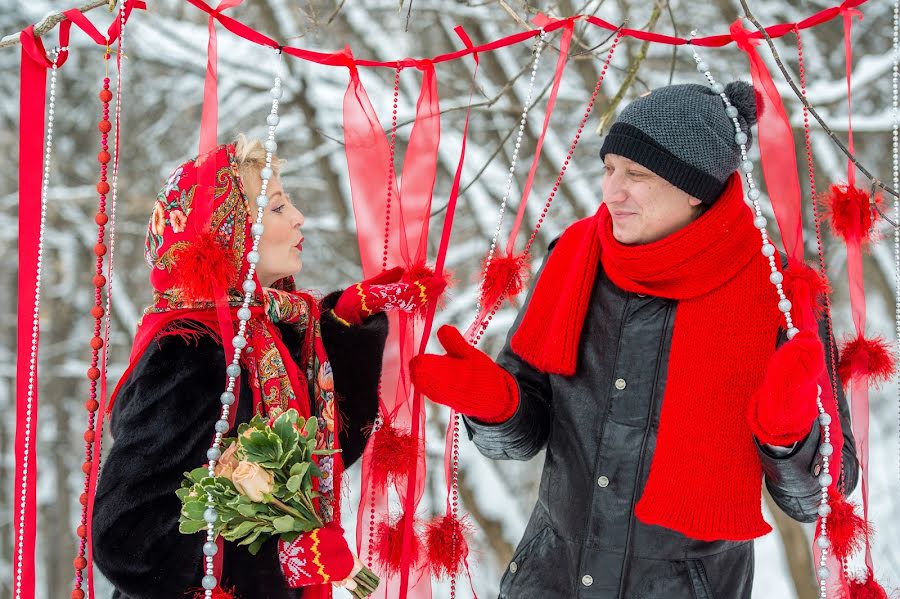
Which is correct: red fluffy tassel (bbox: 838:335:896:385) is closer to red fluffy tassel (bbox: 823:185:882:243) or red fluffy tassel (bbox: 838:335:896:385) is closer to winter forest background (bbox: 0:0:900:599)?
red fluffy tassel (bbox: 823:185:882:243)

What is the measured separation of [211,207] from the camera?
5.95 ft

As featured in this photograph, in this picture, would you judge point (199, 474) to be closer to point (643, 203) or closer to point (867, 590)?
point (643, 203)

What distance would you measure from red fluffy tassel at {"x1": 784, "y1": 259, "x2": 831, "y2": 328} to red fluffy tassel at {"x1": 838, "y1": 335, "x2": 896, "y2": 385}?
174 mm

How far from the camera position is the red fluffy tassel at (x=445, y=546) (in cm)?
207

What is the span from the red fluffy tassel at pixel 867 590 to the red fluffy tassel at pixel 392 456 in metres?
0.92

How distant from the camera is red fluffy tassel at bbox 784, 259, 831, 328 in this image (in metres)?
1.77

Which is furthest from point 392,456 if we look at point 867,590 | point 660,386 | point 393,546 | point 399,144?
point 399,144

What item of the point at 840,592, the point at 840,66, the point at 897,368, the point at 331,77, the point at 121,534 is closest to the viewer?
the point at 121,534

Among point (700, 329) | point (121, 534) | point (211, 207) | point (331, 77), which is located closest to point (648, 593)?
point (700, 329)

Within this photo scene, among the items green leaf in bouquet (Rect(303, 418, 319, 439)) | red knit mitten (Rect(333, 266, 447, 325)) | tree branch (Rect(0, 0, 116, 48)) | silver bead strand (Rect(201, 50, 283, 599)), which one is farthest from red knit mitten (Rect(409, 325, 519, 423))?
tree branch (Rect(0, 0, 116, 48))

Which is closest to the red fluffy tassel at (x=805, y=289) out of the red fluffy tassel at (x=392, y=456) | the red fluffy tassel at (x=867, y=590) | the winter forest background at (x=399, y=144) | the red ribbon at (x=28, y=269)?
the red fluffy tassel at (x=867, y=590)

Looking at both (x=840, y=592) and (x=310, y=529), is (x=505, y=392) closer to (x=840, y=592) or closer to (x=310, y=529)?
(x=310, y=529)

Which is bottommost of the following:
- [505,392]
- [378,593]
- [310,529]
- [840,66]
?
[378,593]

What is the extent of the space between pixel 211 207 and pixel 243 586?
0.74 meters
